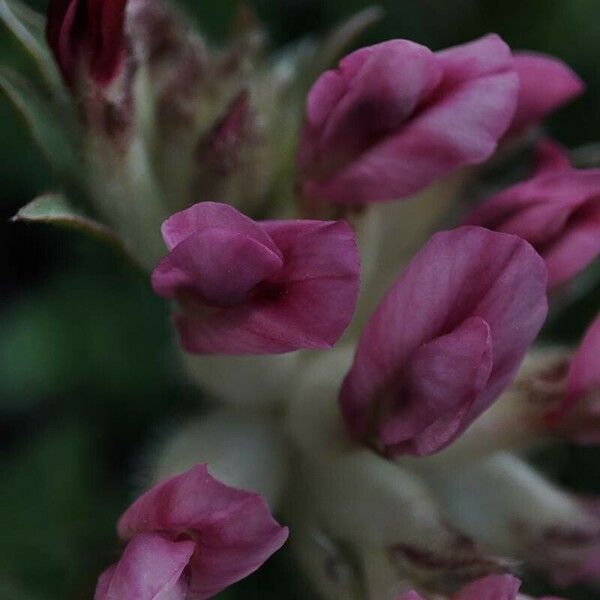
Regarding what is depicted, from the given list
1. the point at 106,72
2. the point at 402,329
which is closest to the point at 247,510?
the point at 402,329

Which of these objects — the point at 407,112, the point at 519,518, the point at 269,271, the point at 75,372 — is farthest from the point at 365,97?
the point at 75,372

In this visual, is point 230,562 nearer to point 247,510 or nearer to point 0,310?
point 247,510

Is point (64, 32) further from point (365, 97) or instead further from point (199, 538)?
point (199, 538)

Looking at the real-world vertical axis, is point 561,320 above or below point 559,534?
below

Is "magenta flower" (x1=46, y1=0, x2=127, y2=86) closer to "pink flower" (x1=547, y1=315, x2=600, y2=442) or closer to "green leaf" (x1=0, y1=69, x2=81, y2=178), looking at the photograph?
"green leaf" (x1=0, y1=69, x2=81, y2=178)

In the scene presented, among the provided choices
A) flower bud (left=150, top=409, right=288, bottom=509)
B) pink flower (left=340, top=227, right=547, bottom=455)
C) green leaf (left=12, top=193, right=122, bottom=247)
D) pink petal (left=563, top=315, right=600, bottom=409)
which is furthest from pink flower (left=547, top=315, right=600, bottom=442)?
green leaf (left=12, top=193, right=122, bottom=247)

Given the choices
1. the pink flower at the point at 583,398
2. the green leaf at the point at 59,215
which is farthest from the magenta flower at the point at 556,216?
the green leaf at the point at 59,215
